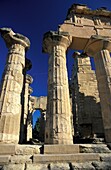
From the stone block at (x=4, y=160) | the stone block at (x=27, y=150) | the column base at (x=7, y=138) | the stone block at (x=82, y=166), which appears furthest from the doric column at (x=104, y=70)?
the stone block at (x=4, y=160)

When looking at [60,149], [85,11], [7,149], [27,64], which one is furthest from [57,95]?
[85,11]

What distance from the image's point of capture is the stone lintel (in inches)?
441

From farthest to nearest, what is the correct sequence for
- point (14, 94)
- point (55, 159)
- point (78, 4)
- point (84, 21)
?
point (78, 4) < point (84, 21) < point (14, 94) < point (55, 159)

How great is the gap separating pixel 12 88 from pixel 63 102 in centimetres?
255

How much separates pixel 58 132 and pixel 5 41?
20.9 feet

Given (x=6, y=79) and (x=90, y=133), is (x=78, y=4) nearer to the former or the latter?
(x=6, y=79)

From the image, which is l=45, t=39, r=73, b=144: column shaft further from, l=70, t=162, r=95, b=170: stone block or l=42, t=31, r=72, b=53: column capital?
l=70, t=162, r=95, b=170: stone block

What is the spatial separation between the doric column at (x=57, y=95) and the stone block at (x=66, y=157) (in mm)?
847

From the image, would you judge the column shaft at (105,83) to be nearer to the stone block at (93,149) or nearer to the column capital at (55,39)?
the stone block at (93,149)

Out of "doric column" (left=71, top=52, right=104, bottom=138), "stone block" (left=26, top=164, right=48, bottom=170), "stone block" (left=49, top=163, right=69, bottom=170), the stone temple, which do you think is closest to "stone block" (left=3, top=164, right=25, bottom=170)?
the stone temple

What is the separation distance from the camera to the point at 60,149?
5.07 m

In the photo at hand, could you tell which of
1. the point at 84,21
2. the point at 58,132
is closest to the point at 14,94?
the point at 58,132

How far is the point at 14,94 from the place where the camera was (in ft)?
21.9

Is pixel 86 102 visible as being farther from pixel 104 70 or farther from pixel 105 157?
pixel 105 157
